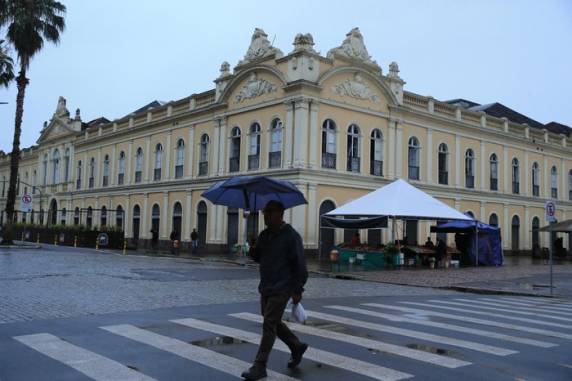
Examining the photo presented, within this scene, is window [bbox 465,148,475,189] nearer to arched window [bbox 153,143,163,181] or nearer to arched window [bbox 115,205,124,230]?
arched window [bbox 153,143,163,181]

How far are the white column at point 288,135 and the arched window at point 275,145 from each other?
67 cm

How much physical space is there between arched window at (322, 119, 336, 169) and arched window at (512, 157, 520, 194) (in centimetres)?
1714

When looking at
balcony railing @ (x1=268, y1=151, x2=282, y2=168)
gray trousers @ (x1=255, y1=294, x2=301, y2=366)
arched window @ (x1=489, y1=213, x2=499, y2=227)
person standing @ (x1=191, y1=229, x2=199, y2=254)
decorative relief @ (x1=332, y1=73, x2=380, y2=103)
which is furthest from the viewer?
arched window @ (x1=489, y1=213, x2=499, y2=227)

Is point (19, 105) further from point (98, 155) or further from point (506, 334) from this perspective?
point (506, 334)

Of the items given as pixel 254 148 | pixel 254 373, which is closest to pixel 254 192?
pixel 254 373

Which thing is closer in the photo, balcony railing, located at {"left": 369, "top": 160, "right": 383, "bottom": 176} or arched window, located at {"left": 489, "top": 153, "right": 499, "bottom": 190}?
balcony railing, located at {"left": 369, "top": 160, "right": 383, "bottom": 176}

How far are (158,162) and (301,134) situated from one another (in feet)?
49.1

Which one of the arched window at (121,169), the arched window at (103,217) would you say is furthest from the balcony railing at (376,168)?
the arched window at (103,217)

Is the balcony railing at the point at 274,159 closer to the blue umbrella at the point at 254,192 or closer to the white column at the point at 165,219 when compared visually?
the white column at the point at 165,219

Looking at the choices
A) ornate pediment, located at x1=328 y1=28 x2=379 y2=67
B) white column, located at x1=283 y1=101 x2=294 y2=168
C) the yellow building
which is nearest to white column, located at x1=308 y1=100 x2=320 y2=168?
the yellow building

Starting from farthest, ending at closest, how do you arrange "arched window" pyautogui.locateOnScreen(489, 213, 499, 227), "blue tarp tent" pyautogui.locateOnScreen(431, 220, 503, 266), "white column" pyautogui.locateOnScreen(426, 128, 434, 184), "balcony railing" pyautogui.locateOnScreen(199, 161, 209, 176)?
"arched window" pyautogui.locateOnScreen(489, 213, 499, 227)
"balcony railing" pyautogui.locateOnScreen(199, 161, 209, 176)
"white column" pyautogui.locateOnScreen(426, 128, 434, 184)
"blue tarp tent" pyautogui.locateOnScreen(431, 220, 503, 266)

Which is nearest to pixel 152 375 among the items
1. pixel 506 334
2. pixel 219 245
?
pixel 506 334

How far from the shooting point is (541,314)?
11.2 m

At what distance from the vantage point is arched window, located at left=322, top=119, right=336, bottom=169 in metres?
30.5
